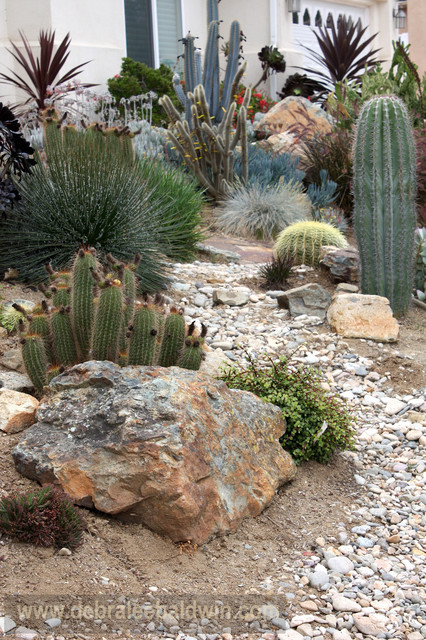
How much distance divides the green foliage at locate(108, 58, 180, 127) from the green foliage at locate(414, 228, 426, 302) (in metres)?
7.11

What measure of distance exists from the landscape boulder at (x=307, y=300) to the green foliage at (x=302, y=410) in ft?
5.84

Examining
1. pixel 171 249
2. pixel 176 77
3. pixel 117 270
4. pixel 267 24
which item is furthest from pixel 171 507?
pixel 267 24

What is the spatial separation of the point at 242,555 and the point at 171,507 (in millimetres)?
400

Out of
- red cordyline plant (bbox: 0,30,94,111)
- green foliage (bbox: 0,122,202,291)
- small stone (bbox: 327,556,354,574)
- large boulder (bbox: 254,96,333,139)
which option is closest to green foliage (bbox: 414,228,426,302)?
green foliage (bbox: 0,122,202,291)

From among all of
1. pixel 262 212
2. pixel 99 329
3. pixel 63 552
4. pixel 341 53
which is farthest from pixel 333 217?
pixel 341 53

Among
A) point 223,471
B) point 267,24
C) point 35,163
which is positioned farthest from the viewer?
point 267,24

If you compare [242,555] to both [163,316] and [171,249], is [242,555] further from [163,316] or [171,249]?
[171,249]

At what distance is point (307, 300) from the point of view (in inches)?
230

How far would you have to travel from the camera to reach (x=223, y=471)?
10.3 ft

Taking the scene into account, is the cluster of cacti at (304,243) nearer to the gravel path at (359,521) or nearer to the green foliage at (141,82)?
the gravel path at (359,521)

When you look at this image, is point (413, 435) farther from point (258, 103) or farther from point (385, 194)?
point (258, 103)

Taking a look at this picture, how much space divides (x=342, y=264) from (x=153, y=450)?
392 cm

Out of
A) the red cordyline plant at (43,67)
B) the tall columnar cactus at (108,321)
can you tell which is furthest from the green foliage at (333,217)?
the tall columnar cactus at (108,321)

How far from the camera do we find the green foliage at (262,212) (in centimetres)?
893
